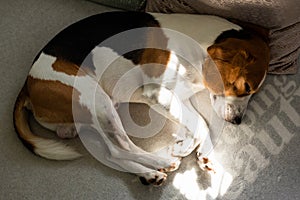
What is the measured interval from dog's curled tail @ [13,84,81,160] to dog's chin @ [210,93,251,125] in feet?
1.79

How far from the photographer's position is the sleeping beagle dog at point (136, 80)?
163 cm

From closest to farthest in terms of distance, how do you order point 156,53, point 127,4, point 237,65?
point 237,65, point 156,53, point 127,4

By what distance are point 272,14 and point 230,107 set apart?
36cm

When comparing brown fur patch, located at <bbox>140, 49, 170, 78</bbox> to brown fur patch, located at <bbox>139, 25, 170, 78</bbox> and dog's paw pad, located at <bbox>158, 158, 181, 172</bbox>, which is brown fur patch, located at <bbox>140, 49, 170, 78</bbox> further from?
dog's paw pad, located at <bbox>158, 158, 181, 172</bbox>

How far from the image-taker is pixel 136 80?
175 centimetres

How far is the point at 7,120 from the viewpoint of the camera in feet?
5.91

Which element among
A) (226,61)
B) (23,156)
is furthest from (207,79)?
(23,156)

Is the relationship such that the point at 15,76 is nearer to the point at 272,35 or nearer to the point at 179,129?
the point at 179,129

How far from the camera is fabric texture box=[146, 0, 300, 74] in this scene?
5.37ft

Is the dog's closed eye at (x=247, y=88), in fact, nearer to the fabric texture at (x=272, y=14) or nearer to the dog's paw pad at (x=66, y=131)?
the fabric texture at (x=272, y=14)

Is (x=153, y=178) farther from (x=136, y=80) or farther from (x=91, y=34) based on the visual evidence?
(x=91, y=34)

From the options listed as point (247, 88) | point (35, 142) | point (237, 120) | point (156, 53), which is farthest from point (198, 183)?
point (35, 142)

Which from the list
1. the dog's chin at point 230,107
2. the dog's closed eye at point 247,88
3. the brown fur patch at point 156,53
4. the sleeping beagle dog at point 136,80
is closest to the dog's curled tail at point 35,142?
the sleeping beagle dog at point 136,80

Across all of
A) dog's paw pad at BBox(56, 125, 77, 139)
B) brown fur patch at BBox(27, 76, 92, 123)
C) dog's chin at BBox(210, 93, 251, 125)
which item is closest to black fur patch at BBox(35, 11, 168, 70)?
brown fur patch at BBox(27, 76, 92, 123)
